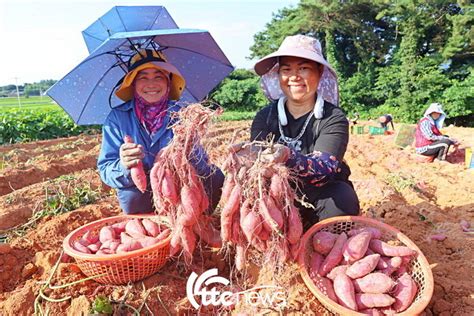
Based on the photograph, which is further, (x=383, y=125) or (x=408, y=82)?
(x=408, y=82)

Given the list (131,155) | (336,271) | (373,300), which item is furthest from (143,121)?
(373,300)

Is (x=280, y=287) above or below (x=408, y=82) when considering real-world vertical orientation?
below

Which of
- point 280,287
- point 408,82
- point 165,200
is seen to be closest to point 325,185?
point 280,287

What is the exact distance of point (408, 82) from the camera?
15078 millimetres

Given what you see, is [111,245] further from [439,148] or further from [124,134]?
[439,148]

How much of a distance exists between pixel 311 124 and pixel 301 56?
46 centimetres

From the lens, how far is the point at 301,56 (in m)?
2.12

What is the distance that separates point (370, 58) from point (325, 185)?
61.6 ft

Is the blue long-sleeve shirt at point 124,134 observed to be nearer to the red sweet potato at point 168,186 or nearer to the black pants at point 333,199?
the red sweet potato at point 168,186

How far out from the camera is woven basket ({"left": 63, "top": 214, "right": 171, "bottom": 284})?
1.92 m

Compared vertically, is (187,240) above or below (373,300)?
above

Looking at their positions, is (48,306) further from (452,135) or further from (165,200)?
(452,135)

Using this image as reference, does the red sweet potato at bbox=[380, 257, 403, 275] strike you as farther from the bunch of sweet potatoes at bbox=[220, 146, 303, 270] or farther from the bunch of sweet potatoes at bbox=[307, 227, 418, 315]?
the bunch of sweet potatoes at bbox=[220, 146, 303, 270]

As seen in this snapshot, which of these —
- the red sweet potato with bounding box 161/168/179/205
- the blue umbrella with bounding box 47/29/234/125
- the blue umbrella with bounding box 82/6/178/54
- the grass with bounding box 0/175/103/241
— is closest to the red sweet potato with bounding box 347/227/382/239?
the red sweet potato with bounding box 161/168/179/205
